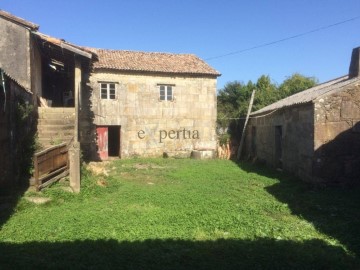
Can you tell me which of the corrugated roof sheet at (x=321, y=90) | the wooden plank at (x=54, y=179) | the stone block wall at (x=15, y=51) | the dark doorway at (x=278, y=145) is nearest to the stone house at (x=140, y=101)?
the stone block wall at (x=15, y=51)

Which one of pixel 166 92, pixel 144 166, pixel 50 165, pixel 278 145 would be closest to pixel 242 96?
pixel 166 92

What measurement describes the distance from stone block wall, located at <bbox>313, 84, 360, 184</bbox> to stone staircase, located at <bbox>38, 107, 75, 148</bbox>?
825cm

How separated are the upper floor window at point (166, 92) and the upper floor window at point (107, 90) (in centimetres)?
284

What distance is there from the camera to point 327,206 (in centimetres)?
833

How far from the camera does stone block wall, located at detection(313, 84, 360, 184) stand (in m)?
10.6

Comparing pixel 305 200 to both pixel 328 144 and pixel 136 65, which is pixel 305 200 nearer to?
pixel 328 144

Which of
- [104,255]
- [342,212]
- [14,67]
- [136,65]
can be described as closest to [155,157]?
[136,65]

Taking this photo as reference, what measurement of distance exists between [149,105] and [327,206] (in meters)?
13.4

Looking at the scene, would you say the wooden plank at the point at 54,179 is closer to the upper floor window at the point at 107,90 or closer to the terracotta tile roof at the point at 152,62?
the upper floor window at the point at 107,90

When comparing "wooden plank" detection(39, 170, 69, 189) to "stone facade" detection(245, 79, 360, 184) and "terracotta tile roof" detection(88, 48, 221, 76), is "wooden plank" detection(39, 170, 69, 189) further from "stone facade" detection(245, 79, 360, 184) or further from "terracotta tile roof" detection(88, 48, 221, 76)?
"terracotta tile roof" detection(88, 48, 221, 76)

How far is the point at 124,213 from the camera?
24.9ft

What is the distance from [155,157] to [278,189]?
416 inches

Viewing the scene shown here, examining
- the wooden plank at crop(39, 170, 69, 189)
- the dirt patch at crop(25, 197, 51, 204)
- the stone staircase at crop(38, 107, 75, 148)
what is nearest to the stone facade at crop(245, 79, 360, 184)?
the wooden plank at crop(39, 170, 69, 189)

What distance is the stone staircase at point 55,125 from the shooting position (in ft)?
38.4
